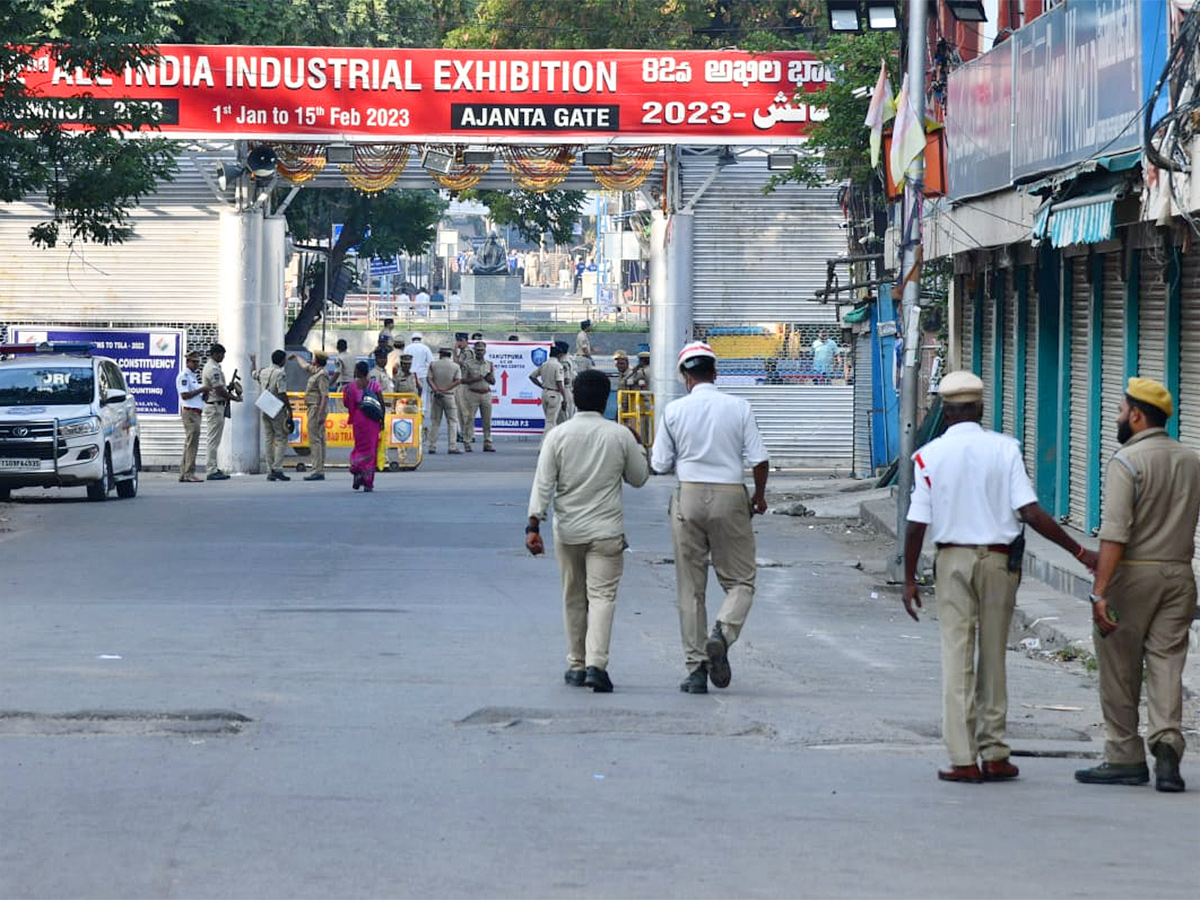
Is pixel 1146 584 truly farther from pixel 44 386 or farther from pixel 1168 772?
pixel 44 386

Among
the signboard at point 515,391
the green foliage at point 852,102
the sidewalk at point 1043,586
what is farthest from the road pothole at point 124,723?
the signboard at point 515,391

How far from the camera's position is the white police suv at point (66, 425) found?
24.4 meters

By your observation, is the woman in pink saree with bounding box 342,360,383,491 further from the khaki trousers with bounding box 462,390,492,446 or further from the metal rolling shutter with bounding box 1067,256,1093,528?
the metal rolling shutter with bounding box 1067,256,1093,528

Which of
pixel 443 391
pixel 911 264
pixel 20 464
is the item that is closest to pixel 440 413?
pixel 443 391

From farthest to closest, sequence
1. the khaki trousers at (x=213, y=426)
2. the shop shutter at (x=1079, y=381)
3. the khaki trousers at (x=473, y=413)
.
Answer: the khaki trousers at (x=473, y=413)
the khaki trousers at (x=213, y=426)
the shop shutter at (x=1079, y=381)

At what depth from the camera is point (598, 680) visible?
10500mm

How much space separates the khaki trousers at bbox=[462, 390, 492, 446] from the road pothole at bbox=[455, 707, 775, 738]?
86.9ft

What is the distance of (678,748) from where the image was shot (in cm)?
895

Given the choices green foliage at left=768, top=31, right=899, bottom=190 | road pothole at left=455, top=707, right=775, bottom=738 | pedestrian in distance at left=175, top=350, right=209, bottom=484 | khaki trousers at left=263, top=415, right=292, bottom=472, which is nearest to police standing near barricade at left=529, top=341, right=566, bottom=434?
khaki trousers at left=263, top=415, right=292, bottom=472

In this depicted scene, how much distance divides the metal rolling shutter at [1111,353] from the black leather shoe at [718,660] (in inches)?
310

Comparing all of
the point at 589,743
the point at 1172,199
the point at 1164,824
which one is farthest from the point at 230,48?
the point at 1164,824

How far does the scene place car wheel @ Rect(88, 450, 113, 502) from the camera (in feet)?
82.4

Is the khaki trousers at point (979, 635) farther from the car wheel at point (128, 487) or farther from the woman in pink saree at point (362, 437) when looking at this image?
the car wheel at point (128, 487)

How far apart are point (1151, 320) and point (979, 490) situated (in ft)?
28.6
